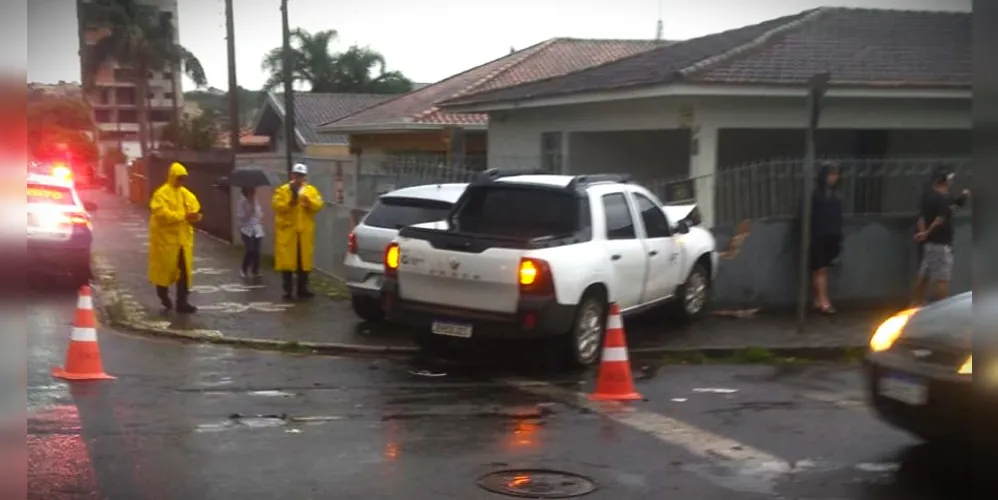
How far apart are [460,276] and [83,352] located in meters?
3.27

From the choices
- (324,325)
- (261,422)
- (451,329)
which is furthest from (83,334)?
(324,325)

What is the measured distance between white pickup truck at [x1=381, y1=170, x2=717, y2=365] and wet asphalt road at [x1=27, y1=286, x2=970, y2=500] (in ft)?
1.75

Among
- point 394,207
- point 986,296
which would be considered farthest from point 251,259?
point 986,296

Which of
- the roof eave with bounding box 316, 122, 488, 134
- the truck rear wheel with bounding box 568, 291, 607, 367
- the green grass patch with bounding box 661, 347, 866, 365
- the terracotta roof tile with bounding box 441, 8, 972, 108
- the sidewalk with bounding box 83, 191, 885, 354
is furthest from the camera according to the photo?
the roof eave with bounding box 316, 122, 488, 134

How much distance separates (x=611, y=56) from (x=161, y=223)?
1923 cm

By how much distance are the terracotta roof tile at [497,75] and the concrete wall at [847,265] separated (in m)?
13.4

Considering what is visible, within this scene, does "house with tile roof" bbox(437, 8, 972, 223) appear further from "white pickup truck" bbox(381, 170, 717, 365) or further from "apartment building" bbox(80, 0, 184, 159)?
"apartment building" bbox(80, 0, 184, 159)

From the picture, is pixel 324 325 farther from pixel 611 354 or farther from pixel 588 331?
pixel 611 354

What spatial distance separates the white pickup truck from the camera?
980 cm

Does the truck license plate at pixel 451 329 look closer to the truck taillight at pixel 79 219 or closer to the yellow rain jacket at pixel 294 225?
the yellow rain jacket at pixel 294 225

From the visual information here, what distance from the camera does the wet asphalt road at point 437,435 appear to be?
6.38 metres

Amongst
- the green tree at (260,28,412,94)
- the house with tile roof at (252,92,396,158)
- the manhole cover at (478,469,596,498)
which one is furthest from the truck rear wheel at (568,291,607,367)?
the green tree at (260,28,412,94)

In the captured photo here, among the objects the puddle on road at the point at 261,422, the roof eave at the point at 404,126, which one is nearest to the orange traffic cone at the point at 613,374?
the puddle on road at the point at 261,422

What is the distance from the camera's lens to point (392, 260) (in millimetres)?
10555
